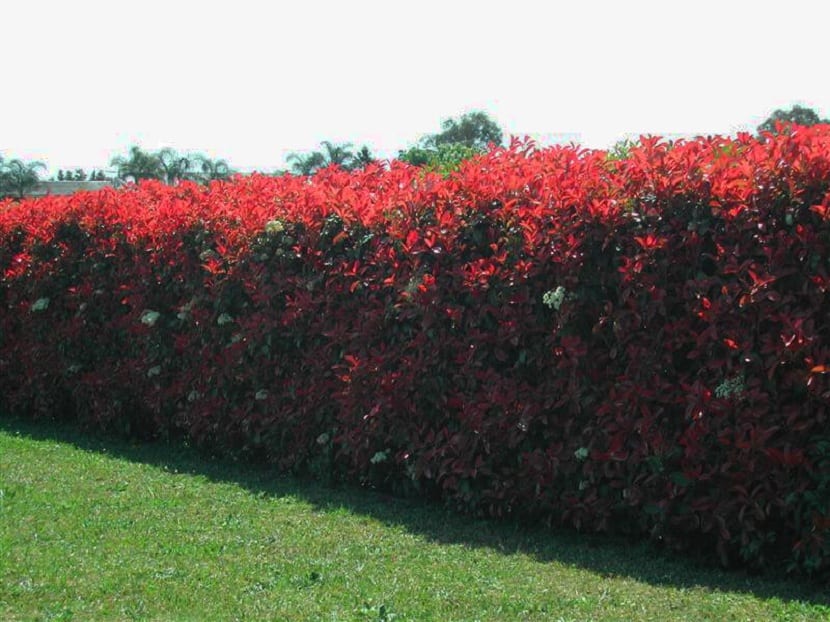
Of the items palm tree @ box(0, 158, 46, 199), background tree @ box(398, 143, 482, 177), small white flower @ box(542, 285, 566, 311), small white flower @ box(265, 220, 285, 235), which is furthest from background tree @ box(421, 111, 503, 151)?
small white flower @ box(542, 285, 566, 311)

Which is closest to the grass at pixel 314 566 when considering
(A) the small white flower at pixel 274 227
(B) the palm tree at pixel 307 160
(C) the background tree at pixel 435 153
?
(A) the small white flower at pixel 274 227

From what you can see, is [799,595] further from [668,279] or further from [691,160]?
[691,160]

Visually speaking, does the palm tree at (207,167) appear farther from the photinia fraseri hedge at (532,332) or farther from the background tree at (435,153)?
the photinia fraseri hedge at (532,332)

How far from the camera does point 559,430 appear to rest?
7.00 meters

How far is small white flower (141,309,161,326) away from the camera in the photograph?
10.2 metres

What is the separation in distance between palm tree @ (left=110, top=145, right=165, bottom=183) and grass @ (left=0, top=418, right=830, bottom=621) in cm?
3027

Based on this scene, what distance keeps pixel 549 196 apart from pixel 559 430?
1.65 m

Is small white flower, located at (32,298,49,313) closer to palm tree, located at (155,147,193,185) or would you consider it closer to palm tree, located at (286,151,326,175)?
palm tree, located at (286,151,326,175)

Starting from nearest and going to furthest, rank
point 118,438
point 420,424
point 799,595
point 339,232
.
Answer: point 799,595 < point 420,424 < point 339,232 < point 118,438

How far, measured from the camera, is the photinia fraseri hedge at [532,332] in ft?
19.5

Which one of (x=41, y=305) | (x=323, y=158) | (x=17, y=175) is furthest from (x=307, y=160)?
(x=17, y=175)

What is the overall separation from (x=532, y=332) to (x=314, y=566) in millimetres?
2216

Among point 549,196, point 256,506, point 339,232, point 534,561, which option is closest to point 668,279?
point 549,196

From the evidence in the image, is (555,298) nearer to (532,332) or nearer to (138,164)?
(532,332)
